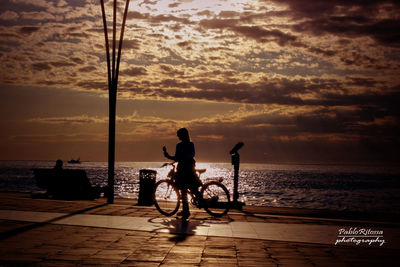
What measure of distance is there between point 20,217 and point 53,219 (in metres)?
0.79

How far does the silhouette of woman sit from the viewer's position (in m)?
9.95

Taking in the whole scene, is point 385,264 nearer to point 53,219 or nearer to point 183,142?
point 183,142

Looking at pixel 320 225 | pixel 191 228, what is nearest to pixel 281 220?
pixel 320 225

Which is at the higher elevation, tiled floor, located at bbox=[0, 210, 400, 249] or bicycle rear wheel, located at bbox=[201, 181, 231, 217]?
bicycle rear wheel, located at bbox=[201, 181, 231, 217]

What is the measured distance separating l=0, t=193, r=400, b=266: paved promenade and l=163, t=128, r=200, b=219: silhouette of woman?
855 millimetres

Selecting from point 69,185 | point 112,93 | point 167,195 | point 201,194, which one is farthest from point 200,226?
point 69,185

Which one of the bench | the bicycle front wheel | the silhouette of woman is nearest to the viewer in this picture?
the silhouette of woman

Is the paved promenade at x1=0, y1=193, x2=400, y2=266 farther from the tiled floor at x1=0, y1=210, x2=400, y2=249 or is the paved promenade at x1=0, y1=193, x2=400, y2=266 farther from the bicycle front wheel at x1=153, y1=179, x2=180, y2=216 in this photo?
the bicycle front wheel at x1=153, y1=179, x2=180, y2=216

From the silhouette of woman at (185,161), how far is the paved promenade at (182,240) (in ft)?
2.81

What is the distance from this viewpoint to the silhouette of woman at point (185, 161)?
9953 mm

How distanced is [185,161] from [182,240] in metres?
2.98

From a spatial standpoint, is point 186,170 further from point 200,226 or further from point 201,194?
point 200,226

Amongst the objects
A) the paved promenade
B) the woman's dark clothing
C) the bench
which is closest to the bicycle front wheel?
the woman's dark clothing

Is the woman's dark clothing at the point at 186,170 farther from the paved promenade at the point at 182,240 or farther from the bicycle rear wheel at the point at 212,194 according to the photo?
the paved promenade at the point at 182,240
